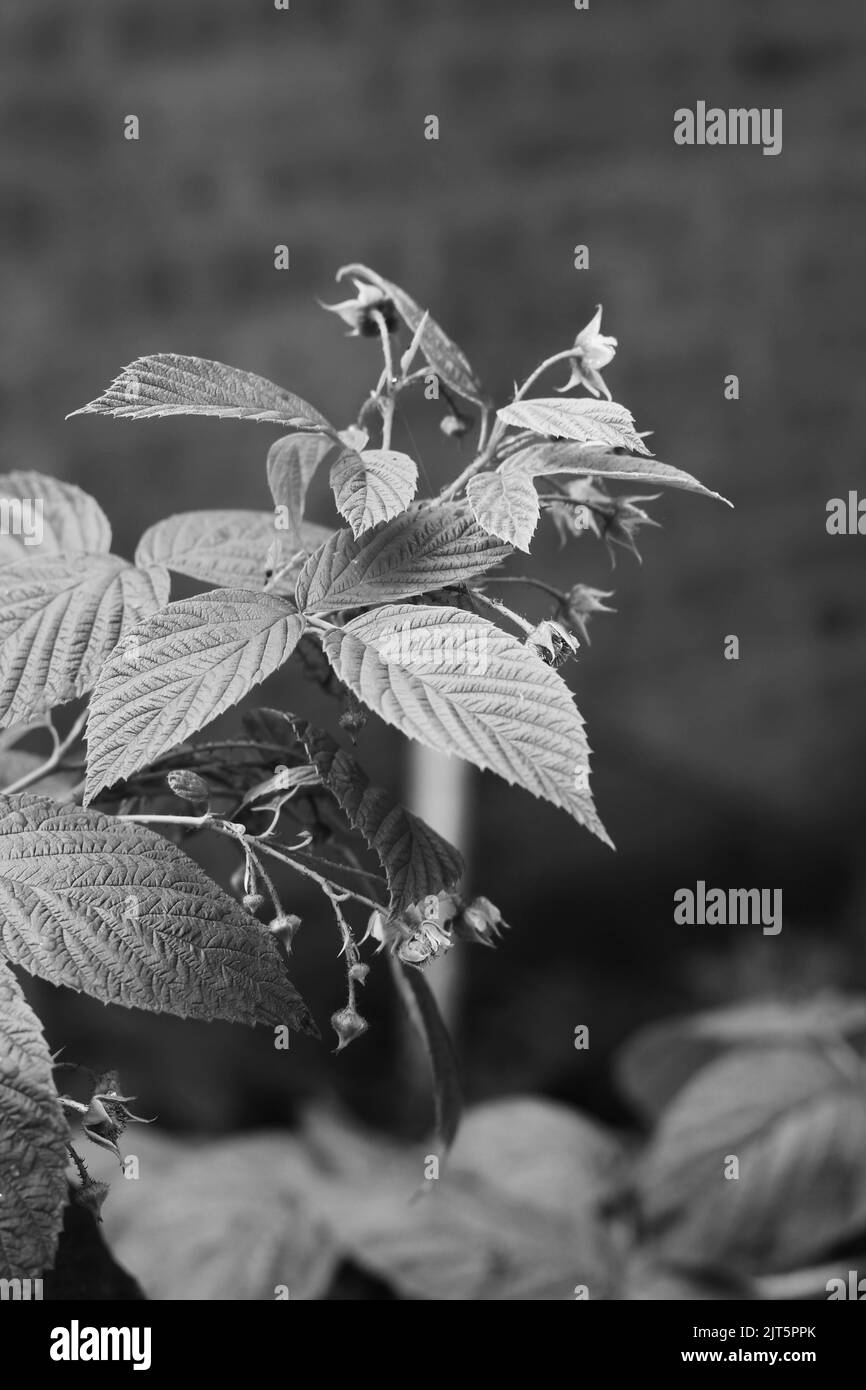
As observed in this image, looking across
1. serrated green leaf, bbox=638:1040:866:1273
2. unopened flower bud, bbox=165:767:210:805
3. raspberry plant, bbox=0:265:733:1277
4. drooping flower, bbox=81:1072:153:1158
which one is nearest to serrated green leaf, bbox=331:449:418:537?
raspberry plant, bbox=0:265:733:1277

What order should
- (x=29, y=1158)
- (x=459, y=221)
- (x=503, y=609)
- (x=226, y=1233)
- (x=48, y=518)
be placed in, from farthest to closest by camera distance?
(x=459, y=221)
(x=226, y=1233)
(x=48, y=518)
(x=503, y=609)
(x=29, y=1158)

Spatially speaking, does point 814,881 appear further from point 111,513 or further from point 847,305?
point 111,513

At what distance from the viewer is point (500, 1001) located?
8.04 feet

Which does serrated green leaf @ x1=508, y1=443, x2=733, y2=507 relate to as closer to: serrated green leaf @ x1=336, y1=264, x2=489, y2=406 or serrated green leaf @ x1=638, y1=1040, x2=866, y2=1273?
serrated green leaf @ x1=336, y1=264, x2=489, y2=406

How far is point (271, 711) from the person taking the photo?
61cm

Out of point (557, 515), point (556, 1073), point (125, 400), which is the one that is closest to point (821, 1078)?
point (557, 515)

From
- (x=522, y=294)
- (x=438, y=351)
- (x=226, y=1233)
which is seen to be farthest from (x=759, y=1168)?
(x=522, y=294)

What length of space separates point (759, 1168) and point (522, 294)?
1853mm

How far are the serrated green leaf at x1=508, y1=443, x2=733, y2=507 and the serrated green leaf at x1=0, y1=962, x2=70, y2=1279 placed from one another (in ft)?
0.90

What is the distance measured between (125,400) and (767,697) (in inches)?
95.6

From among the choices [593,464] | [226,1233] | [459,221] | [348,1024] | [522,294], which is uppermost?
[459,221]

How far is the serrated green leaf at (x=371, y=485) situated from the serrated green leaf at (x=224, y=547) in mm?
53

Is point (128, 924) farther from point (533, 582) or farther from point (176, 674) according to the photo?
point (533, 582)
